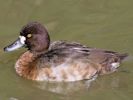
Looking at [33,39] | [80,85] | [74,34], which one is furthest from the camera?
[74,34]

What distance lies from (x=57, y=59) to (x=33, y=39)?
1.62 feet

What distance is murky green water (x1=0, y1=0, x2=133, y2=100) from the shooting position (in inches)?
321

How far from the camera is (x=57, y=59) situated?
8.41m

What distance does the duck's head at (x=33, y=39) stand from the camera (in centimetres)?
851

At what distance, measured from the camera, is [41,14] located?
34.0 ft

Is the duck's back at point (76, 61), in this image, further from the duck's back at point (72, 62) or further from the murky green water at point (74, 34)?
the murky green water at point (74, 34)

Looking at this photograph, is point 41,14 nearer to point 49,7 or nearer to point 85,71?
point 49,7

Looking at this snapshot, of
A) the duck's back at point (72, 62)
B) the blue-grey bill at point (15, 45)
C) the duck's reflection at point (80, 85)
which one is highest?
the blue-grey bill at point (15, 45)

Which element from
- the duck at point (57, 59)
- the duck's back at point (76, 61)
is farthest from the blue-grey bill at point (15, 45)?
the duck's back at point (76, 61)

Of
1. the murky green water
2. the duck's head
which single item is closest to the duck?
the duck's head

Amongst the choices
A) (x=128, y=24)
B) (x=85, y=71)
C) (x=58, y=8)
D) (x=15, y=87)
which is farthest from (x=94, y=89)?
(x=58, y=8)

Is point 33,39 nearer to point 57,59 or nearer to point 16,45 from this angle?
point 16,45

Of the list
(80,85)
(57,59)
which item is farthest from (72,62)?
(80,85)

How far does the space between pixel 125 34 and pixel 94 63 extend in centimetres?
121
